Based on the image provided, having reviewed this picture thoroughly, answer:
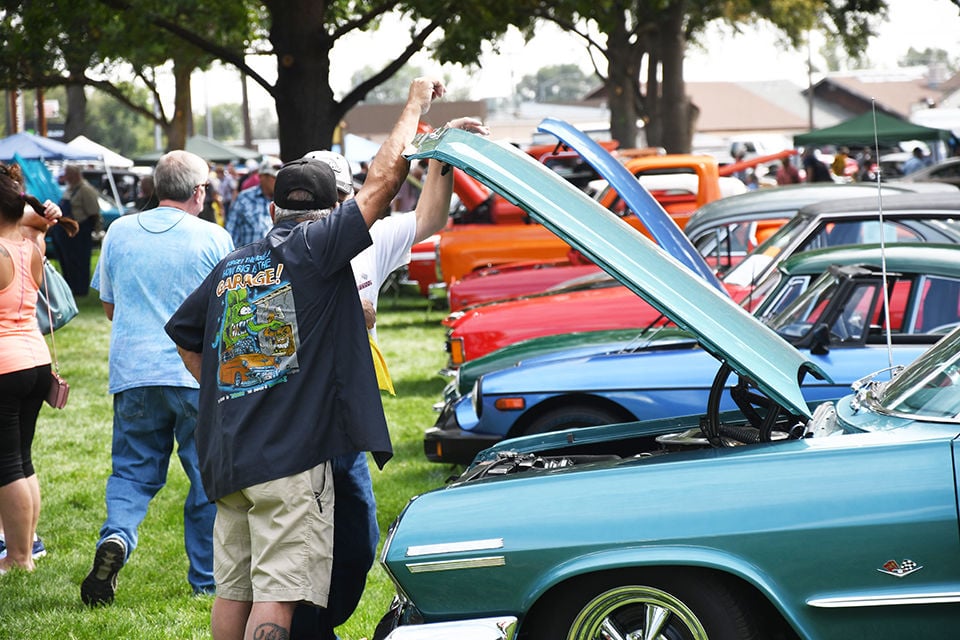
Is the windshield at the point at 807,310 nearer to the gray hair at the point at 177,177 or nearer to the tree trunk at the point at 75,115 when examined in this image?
the gray hair at the point at 177,177

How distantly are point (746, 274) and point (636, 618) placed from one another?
17.5ft

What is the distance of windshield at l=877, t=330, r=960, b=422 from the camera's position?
347 centimetres

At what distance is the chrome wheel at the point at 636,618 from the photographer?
133 inches

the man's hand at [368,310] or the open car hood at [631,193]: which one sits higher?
the open car hood at [631,193]

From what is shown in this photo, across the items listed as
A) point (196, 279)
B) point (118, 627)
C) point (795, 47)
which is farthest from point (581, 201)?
point (795, 47)

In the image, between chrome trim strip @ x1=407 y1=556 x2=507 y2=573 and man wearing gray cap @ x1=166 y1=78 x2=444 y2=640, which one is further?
man wearing gray cap @ x1=166 y1=78 x2=444 y2=640

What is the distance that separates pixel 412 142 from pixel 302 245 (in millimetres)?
450

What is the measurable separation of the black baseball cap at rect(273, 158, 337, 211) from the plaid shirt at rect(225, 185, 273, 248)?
20.5 ft

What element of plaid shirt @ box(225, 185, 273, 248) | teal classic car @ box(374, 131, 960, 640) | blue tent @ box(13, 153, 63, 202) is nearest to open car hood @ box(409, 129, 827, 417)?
teal classic car @ box(374, 131, 960, 640)

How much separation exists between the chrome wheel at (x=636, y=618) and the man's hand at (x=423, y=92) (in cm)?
156

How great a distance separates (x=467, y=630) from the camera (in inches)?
133

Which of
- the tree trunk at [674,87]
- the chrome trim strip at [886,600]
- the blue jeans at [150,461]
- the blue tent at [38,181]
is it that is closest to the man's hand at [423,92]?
the chrome trim strip at [886,600]

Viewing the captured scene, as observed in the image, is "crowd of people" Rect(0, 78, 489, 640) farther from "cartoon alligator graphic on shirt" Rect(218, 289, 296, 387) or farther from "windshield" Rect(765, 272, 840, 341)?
"windshield" Rect(765, 272, 840, 341)

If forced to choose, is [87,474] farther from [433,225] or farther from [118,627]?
[433,225]
